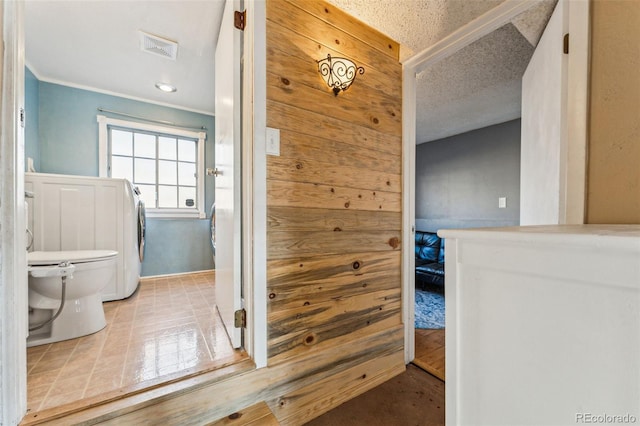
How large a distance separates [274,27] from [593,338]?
150 centimetres

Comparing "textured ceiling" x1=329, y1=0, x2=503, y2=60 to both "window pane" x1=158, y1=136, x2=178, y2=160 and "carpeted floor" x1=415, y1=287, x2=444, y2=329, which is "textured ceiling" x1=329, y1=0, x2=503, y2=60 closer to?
"carpeted floor" x1=415, y1=287, x2=444, y2=329

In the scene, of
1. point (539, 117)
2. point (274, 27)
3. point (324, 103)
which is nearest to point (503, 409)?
point (324, 103)

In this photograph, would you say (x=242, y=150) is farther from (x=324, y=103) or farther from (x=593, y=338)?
(x=593, y=338)

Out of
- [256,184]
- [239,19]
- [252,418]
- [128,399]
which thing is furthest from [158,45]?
[252,418]

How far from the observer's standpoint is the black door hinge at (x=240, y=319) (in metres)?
1.23

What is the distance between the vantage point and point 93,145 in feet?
8.80

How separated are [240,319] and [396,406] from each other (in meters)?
0.95

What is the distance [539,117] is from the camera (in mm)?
1517

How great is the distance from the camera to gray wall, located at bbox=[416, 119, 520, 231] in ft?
10.4

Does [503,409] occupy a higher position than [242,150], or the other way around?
[242,150]

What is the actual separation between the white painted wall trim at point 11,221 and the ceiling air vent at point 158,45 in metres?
1.24

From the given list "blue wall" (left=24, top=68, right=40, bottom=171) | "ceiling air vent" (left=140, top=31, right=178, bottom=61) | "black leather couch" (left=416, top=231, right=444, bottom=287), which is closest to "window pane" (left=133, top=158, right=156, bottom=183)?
"blue wall" (left=24, top=68, right=40, bottom=171)

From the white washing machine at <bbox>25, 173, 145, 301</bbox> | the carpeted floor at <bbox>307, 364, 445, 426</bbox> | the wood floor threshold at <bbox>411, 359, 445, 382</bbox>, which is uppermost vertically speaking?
the white washing machine at <bbox>25, 173, 145, 301</bbox>

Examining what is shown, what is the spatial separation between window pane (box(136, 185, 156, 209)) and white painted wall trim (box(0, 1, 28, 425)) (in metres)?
2.30
